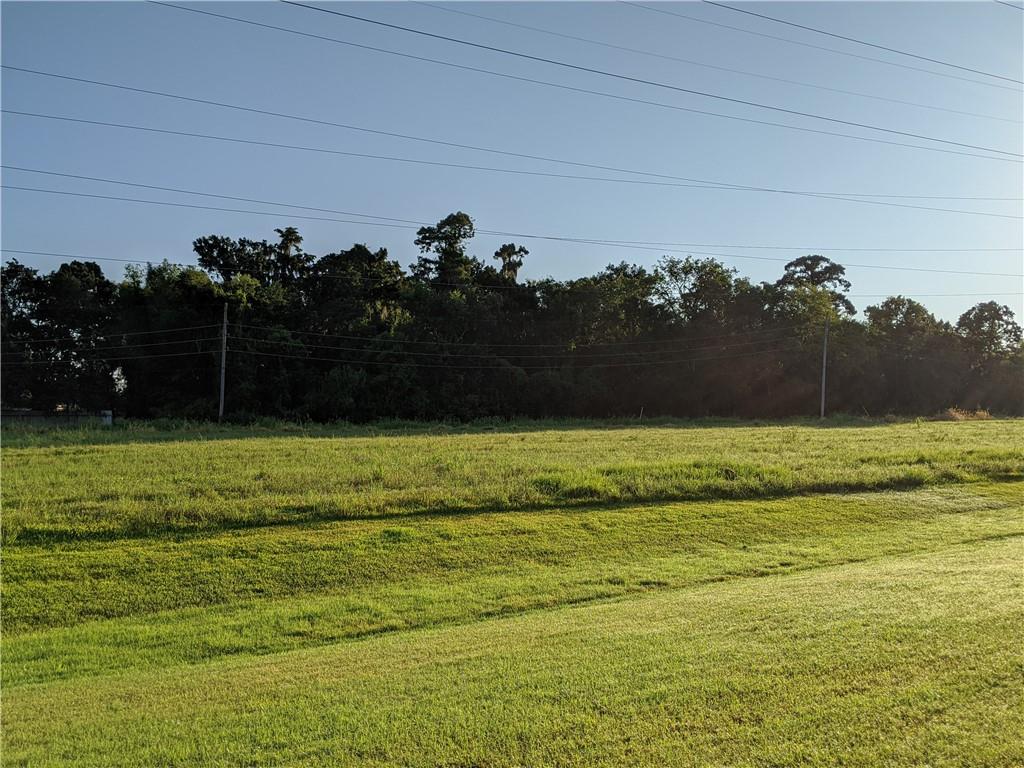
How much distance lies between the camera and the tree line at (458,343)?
159 feet

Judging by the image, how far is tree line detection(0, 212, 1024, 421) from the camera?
4841 cm

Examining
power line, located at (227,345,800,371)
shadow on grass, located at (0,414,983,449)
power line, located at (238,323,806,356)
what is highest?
power line, located at (238,323,806,356)

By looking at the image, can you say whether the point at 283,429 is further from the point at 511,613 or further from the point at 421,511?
the point at 511,613

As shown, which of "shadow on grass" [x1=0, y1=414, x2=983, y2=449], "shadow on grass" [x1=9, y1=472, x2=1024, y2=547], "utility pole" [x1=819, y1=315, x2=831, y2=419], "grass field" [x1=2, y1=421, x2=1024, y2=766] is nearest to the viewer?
"grass field" [x1=2, y1=421, x2=1024, y2=766]

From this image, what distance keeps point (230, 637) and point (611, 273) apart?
57212 mm

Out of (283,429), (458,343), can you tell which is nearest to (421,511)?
(283,429)

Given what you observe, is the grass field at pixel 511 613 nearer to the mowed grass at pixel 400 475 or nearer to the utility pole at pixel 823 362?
the mowed grass at pixel 400 475

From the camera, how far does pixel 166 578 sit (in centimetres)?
1059

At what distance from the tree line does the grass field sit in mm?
28600

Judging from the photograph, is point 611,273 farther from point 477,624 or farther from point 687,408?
point 477,624

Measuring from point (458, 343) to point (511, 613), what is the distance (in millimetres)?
45897

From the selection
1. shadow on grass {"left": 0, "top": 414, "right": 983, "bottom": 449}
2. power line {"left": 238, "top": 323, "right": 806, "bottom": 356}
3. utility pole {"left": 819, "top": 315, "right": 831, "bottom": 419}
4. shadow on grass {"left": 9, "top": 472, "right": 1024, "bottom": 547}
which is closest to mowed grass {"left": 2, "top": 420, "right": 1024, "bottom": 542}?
shadow on grass {"left": 9, "top": 472, "right": 1024, "bottom": 547}

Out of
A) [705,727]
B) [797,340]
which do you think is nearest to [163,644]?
[705,727]

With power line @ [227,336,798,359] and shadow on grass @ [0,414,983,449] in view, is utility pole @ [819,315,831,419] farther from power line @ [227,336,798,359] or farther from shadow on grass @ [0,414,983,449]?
power line @ [227,336,798,359]
